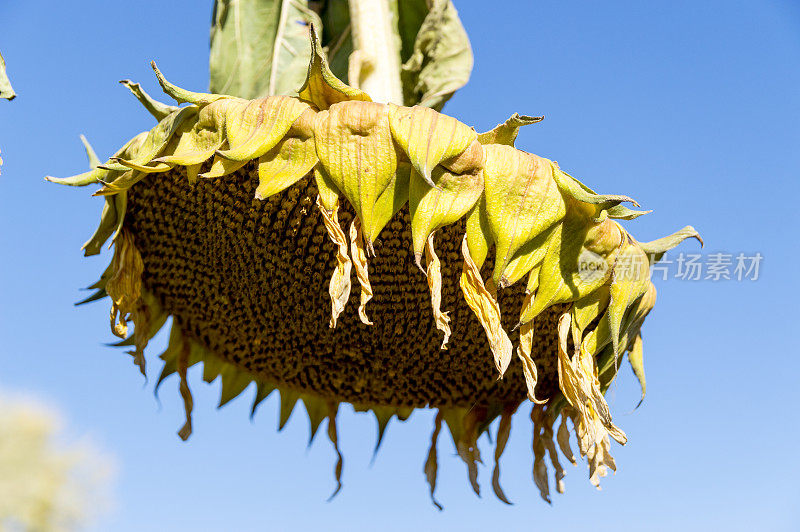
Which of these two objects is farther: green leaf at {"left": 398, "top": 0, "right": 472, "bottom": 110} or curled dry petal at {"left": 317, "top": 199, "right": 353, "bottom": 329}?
green leaf at {"left": 398, "top": 0, "right": 472, "bottom": 110}

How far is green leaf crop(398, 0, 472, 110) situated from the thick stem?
262 millimetres

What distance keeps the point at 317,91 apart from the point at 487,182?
13.8 inches

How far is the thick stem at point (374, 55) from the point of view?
7.66 ft

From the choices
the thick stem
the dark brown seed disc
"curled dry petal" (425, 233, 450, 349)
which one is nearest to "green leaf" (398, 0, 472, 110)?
the thick stem

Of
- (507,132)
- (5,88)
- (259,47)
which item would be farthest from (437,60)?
(5,88)

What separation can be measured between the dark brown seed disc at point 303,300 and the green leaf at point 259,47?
848 mm

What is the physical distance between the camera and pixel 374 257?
1.83m

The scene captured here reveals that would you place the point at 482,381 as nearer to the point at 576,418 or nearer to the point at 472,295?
the point at 576,418

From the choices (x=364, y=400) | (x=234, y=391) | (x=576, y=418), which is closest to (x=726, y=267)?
(x=576, y=418)

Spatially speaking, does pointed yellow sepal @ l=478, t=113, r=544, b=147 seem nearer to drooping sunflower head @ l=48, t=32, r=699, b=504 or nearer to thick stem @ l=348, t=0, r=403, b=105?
drooping sunflower head @ l=48, t=32, r=699, b=504

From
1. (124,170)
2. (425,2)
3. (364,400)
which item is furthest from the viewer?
(425,2)

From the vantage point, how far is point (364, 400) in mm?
2527

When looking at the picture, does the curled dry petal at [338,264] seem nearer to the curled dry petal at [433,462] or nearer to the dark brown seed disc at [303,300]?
the dark brown seed disc at [303,300]

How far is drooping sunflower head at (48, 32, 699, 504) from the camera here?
1.60 m
